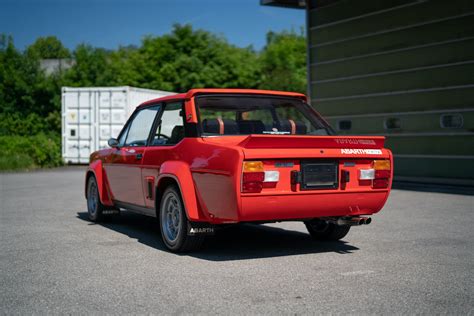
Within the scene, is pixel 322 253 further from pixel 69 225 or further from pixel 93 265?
pixel 69 225

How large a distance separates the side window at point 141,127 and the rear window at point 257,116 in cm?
88

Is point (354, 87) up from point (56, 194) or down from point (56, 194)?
up

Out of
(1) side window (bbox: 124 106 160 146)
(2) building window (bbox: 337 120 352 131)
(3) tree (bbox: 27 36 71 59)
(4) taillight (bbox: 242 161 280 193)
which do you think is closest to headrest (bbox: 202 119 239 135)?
(4) taillight (bbox: 242 161 280 193)

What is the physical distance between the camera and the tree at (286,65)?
63.3 metres

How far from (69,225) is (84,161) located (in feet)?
53.7

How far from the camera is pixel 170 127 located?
7703 millimetres

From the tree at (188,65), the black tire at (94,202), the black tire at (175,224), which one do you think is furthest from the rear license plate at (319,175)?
the tree at (188,65)

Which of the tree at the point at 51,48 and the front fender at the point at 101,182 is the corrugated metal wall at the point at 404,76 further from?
the tree at the point at 51,48

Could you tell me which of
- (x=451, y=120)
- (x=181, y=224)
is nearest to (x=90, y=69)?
(x=451, y=120)

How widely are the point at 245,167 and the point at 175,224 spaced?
140 centimetres

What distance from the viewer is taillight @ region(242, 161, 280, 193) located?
20.2 ft

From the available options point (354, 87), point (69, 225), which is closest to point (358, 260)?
point (69, 225)

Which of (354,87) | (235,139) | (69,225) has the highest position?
(354,87)

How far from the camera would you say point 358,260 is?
6.61 metres
